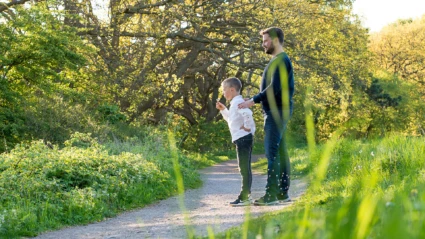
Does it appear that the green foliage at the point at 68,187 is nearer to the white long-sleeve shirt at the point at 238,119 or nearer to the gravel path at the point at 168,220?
the gravel path at the point at 168,220

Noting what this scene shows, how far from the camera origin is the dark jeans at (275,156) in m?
7.68

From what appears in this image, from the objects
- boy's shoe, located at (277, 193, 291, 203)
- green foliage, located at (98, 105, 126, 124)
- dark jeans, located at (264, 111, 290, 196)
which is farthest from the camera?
green foliage, located at (98, 105, 126, 124)

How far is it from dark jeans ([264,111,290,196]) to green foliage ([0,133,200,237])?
2342mm

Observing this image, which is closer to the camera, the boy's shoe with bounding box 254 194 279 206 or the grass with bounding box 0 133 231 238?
the grass with bounding box 0 133 231 238

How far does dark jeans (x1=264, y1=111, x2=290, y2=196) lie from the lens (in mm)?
7684

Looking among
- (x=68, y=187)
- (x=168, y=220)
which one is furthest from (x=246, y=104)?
(x=68, y=187)

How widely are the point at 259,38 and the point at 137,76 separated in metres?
5.38

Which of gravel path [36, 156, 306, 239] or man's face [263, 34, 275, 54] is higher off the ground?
man's face [263, 34, 275, 54]

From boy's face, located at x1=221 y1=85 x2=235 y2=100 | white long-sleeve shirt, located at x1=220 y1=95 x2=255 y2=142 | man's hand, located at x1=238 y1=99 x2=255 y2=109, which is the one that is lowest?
white long-sleeve shirt, located at x1=220 y1=95 x2=255 y2=142

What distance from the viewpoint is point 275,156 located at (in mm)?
7770

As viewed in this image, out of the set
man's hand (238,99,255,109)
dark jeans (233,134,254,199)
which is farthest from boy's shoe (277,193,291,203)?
man's hand (238,99,255,109)

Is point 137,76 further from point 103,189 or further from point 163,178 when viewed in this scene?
point 103,189

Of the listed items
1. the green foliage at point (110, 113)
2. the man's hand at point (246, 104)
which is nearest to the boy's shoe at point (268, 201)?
the man's hand at point (246, 104)

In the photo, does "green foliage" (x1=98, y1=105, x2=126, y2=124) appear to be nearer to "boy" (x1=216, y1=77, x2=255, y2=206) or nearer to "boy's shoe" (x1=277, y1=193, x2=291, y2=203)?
"boy" (x1=216, y1=77, x2=255, y2=206)
